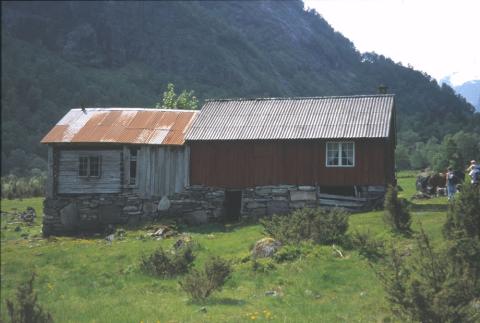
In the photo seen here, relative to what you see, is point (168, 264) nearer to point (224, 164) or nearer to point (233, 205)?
point (224, 164)

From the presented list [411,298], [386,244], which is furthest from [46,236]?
[411,298]

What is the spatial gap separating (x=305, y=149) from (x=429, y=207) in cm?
676

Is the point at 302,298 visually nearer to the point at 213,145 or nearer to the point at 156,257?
the point at 156,257

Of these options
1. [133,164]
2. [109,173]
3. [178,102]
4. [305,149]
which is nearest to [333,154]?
[305,149]

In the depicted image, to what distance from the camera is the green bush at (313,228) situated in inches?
697

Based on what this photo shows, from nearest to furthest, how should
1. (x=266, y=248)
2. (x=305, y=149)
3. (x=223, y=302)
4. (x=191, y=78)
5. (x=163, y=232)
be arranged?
(x=223, y=302) → (x=266, y=248) → (x=163, y=232) → (x=305, y=149) → (x=191, y=78)

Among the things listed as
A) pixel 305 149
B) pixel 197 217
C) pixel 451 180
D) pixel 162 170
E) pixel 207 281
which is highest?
pixel 305 149

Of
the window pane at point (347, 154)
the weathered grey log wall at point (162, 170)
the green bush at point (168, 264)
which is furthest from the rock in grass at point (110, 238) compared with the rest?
the window pane at point (347, 154)

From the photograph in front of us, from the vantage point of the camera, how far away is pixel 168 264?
52.6 ft

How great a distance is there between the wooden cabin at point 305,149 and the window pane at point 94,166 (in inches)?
214

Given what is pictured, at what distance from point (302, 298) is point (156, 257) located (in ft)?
18.2

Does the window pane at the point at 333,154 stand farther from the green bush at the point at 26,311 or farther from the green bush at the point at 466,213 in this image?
the green bush at the point at 26,311

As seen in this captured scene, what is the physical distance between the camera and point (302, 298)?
12.6 m

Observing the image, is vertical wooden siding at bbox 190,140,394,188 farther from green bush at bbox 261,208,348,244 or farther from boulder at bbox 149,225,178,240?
green bush at bbox 261,208,348,244
